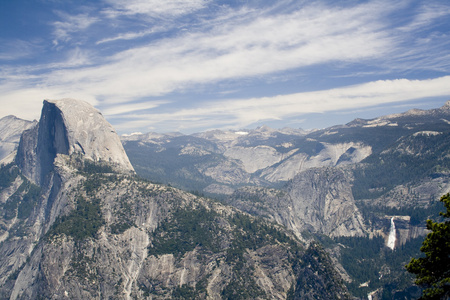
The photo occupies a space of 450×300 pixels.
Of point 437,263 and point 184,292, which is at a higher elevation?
point 437,263

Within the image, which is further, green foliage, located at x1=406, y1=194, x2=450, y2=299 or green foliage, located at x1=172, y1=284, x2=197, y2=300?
green foliage, located at x1=172, y1=284, x2=197, y2=300

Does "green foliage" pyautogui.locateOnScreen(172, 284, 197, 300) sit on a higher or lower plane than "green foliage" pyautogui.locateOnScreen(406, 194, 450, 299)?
lower

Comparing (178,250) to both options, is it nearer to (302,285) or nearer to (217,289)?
(217,289)

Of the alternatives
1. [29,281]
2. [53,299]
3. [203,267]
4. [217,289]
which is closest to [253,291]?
[217,289]

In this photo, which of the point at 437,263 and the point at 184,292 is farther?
the point at 184,292

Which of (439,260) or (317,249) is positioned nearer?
(439,260)

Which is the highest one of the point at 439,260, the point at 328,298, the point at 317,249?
the point at 439,260

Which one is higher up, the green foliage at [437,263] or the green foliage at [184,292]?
the green foliage at [437,263]

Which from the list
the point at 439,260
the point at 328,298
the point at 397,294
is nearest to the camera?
the point at 439,260

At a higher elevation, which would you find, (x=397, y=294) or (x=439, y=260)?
(x=439, y=260)

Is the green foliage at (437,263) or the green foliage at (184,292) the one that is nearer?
the green foliage at (437,263)

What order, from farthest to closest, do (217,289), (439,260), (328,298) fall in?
(217,289) → (328,298) → (439,260)
